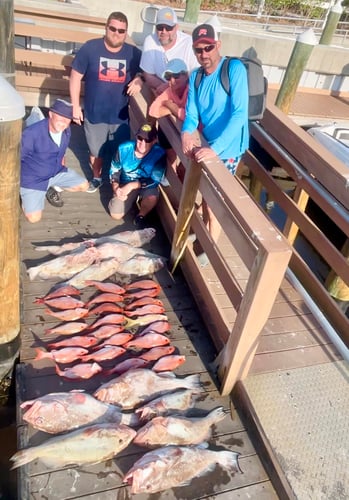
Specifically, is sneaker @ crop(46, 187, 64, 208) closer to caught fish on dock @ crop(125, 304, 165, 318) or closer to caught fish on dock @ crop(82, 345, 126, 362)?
caught fish on dock @ crop(125, 304, 165, 318)

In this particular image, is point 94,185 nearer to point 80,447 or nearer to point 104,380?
point 104,380

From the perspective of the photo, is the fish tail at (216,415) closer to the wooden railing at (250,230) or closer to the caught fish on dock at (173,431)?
the caught fish on dock at (173,431)

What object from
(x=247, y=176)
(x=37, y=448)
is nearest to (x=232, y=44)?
(x=247, y=176)

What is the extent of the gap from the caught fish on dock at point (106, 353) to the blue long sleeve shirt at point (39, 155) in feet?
7.12

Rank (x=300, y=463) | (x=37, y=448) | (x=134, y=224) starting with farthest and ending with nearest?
(x=134, y=224) < (x=300, y=463) < (x=37, y=448)

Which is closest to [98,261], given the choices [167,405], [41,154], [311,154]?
[41,154]

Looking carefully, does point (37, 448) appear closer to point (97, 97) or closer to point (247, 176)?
point (97, 97)

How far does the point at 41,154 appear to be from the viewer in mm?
4520

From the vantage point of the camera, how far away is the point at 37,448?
2.60 metres

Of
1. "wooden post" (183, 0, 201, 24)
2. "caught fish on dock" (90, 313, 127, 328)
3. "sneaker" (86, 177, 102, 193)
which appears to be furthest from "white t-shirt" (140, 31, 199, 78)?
"wooden post" (183, 0, 201, 24)

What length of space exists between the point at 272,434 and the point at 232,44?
10.7 meters

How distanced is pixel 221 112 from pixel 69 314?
2.18 metres

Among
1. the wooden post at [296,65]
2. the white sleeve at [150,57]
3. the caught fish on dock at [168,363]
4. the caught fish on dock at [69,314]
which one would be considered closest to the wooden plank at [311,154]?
the white sleeve at [150,57]

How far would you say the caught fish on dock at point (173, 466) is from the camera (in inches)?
99.8
